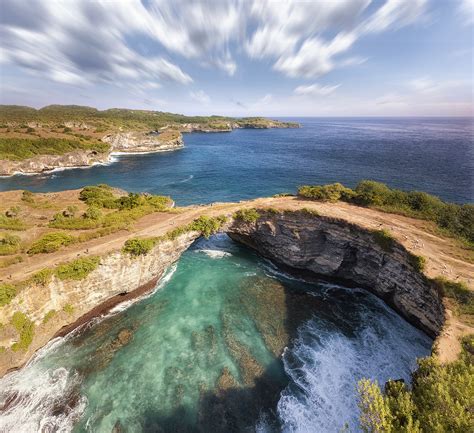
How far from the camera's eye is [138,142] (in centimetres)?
13525

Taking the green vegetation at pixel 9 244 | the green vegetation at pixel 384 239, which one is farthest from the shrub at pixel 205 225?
the green vegetation at pixel 9 244

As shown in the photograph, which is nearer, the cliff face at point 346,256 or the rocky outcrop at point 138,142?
the cliff face at point 346,256

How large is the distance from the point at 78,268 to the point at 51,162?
94.7m

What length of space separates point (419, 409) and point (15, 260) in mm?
A: 39279

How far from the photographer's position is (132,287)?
30969mm

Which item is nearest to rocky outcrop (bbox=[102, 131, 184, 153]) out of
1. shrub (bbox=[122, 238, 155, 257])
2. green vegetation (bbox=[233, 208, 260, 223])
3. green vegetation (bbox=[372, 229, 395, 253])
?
green vegetation (bbox=[233, 208, 260, 223])

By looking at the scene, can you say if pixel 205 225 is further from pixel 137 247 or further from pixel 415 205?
pixel 415 205

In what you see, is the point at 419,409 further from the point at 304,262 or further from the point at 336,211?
the point at 336,211

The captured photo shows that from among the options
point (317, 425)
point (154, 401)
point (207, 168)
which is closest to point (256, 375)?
point (317, 425)

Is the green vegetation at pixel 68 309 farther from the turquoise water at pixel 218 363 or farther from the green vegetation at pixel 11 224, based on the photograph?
the green vegetation at pixel 11 224

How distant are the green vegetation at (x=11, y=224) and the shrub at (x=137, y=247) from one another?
19859mm

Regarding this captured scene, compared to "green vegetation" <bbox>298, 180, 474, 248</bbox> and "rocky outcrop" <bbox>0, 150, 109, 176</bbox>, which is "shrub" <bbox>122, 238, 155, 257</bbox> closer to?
"green vegetation" <bbox>298, 180, 474, 248</bbox>

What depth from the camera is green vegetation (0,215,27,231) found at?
35500 millimetres

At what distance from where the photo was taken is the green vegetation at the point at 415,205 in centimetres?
3147
